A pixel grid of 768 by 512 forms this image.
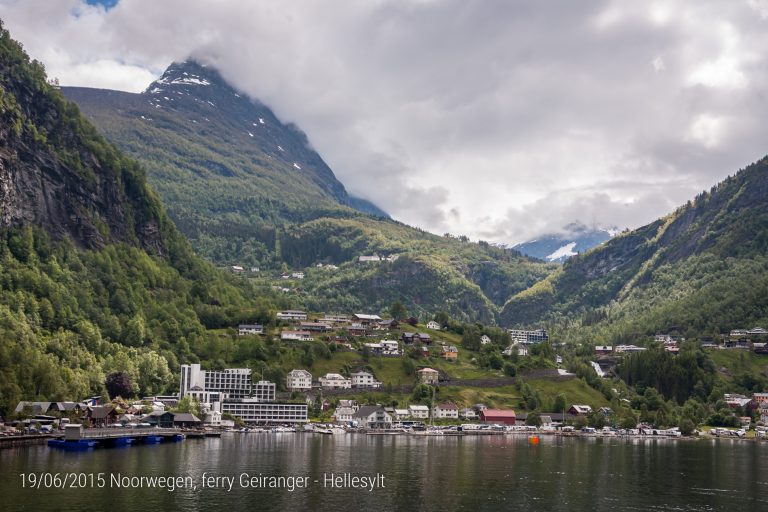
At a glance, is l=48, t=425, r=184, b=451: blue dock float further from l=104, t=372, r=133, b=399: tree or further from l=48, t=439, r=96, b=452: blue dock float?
l=104, t=372, r=133, b=399: tree

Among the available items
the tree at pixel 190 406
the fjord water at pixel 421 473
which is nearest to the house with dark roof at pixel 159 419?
the tree at pixel 190 406

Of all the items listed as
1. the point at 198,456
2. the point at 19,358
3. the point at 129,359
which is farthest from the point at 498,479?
the point at 129,359

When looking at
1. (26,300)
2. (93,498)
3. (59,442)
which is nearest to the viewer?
(93,498)

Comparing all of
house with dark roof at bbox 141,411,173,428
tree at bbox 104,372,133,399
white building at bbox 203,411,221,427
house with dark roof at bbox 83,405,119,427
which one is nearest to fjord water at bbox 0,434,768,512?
house with dark roof at bbox 83,405,119,427

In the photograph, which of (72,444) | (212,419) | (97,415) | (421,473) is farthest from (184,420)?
(421,473)

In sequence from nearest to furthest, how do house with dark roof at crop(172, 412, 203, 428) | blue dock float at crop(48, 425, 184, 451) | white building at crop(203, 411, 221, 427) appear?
blue dock float at crop(48, 425, 184, 451)
house with dark roof at crop(172, 412, 203, 428)
white building at crop(203, 411, 221, 427)

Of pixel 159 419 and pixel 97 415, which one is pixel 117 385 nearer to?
pixel 159 419

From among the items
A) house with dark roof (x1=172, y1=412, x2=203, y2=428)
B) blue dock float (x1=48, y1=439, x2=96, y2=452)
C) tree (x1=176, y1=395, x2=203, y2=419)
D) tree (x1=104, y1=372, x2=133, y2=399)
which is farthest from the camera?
tree (x1=176, y1=395, x2=203, y2=419)

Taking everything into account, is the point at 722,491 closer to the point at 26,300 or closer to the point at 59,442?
the point at 59,442
